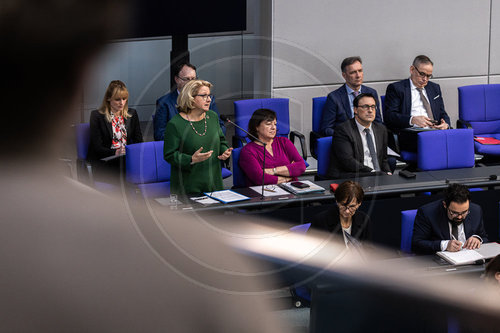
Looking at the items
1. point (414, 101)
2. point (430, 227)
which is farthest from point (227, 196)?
point (414, 101)

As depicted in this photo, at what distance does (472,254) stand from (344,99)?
2349 millimetres

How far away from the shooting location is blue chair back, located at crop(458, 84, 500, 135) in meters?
5.75

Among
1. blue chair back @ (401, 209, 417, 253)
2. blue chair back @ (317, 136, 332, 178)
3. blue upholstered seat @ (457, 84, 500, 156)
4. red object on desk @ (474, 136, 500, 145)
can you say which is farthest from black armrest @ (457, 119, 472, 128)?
blue chair back @ (401, 209, 417, 253)

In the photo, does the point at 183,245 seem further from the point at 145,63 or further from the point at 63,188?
the point at 145,63

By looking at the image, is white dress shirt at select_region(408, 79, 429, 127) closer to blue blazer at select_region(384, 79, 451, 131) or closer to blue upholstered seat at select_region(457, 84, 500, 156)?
blue blazer at select_region(384, 79, 451, 131)

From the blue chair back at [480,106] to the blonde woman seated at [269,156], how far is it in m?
2.24

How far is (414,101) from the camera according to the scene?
5543 mm

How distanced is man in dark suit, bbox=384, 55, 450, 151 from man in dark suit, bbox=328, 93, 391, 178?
0.91 metres

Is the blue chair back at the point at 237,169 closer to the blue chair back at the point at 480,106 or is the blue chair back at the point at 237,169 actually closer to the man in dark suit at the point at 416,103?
the man in dark suit at the point at 416,103

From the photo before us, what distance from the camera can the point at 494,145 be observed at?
550 cm

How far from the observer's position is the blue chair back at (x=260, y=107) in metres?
4.98

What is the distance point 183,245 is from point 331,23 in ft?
18.8

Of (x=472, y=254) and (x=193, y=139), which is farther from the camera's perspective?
(x=193, y=139)

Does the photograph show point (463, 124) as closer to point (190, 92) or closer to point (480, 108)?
point (480, 108)
